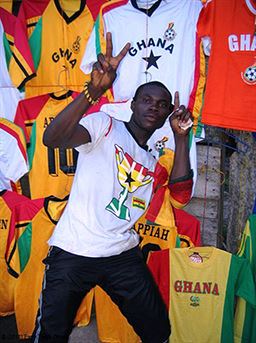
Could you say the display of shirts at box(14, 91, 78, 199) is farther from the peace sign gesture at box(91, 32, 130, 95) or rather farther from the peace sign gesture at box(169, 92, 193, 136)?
the peace sign gesture at box(91, 32, 130, 95)

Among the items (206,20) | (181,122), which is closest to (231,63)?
(206,20)

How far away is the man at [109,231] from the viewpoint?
1.95 meters

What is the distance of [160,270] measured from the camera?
2.51 m

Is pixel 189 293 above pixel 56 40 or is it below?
below

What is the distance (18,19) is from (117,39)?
2.74ft

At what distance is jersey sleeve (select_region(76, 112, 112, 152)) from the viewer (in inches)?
71.9

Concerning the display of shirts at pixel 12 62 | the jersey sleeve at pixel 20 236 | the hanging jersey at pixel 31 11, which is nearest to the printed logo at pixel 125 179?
the jersey sleeve at pixel 20 236

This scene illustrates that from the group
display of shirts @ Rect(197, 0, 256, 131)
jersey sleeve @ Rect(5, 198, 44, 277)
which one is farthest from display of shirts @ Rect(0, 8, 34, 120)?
display of shirts @ Rect(197, 0, 256, 131)

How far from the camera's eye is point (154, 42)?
9.14 ft

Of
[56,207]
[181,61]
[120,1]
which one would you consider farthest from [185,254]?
[120,1]

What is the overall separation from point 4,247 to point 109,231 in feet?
4.56

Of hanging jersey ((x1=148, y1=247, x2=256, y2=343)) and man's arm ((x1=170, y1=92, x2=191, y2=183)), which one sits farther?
hanging jersey ((x1=148, y1=247, x2=256, y2=343))

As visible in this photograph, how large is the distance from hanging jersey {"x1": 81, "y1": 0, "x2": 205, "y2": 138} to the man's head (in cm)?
68

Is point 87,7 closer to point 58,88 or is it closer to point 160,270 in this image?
point 58,88
